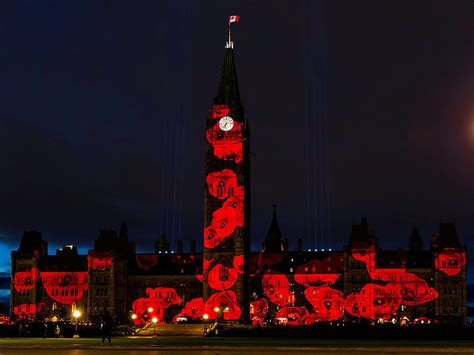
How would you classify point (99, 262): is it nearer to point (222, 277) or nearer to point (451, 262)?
point (222, 277)

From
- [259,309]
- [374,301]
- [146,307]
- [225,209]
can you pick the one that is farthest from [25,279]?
[374,301]

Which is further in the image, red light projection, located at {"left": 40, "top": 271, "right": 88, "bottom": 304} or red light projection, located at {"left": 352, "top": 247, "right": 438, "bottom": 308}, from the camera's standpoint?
red light projection, located at {"left": 40, "top": 271, "right": 88, "bottom": 304}

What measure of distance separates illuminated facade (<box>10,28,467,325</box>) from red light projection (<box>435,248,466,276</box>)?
0.18 metres

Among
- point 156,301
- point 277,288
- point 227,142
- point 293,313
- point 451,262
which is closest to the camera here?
point 227,142

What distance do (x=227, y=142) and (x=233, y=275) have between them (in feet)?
76.4

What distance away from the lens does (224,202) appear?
149250 millimetres

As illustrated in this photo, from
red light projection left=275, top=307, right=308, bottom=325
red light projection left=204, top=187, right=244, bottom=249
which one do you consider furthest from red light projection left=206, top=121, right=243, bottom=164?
red light projection left=275, top=307, right=308, bottom=325

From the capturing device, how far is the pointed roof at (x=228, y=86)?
150750mm

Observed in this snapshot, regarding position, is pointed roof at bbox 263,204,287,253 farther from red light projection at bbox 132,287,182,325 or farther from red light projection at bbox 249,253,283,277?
red light projection at bbox 132,287,182,325

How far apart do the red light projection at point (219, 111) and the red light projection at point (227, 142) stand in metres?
1.42

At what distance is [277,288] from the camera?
17112cm

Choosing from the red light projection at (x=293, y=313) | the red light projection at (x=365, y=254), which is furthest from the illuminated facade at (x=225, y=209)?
the red light projection at (x=365, y=254)

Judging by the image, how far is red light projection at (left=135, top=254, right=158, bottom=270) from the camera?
178125 millimetres

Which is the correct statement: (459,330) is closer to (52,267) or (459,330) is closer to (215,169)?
(215,169)
